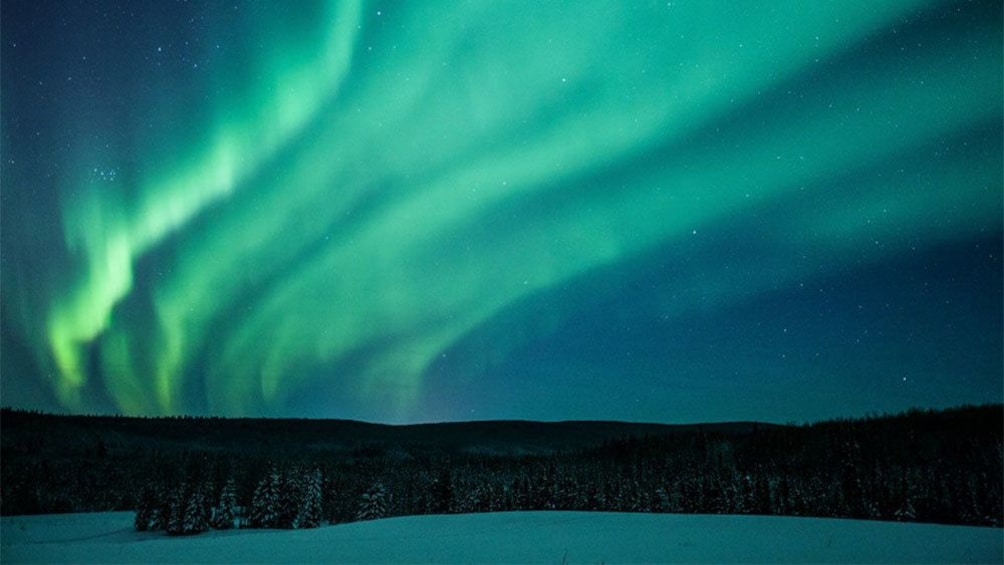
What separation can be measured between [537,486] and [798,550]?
6500 centimetres

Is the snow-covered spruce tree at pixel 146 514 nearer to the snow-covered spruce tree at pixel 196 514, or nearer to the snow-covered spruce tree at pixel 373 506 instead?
the snow-covered spruce tree at pixel 196 514

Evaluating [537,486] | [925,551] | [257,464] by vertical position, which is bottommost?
[925,551]

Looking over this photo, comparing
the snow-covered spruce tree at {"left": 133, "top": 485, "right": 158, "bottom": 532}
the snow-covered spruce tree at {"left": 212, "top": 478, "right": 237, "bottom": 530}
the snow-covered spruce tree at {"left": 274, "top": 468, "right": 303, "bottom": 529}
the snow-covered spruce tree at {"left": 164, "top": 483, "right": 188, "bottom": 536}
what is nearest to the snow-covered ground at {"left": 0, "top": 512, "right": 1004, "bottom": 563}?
the snow-covered spruce tree at {"left": 274, "top": 468, "right": 303, "bottom": 529}

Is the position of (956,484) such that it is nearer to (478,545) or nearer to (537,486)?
(537,486)

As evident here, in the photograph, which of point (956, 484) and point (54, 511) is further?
point (54, 511)

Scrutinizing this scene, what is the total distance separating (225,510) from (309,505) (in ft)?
33.0

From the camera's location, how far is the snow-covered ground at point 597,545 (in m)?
24.3

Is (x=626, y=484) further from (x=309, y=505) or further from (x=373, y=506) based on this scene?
(x=309, y=505)

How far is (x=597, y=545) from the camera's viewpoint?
2816 cm

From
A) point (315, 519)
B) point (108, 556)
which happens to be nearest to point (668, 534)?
point (108, 556)

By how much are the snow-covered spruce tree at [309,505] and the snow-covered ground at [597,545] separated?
35708 millimetres

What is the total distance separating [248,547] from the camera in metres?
29.7

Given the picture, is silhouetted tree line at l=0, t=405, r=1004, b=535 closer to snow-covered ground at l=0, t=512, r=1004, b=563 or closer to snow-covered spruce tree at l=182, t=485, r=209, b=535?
snow-covered spruce tree at l=182, t=485, r=209, b=535

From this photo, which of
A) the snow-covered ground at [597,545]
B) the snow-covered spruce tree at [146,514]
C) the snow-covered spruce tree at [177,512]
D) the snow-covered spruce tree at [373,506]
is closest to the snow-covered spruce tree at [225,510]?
the snow-covered spruce tree at [177,512]
